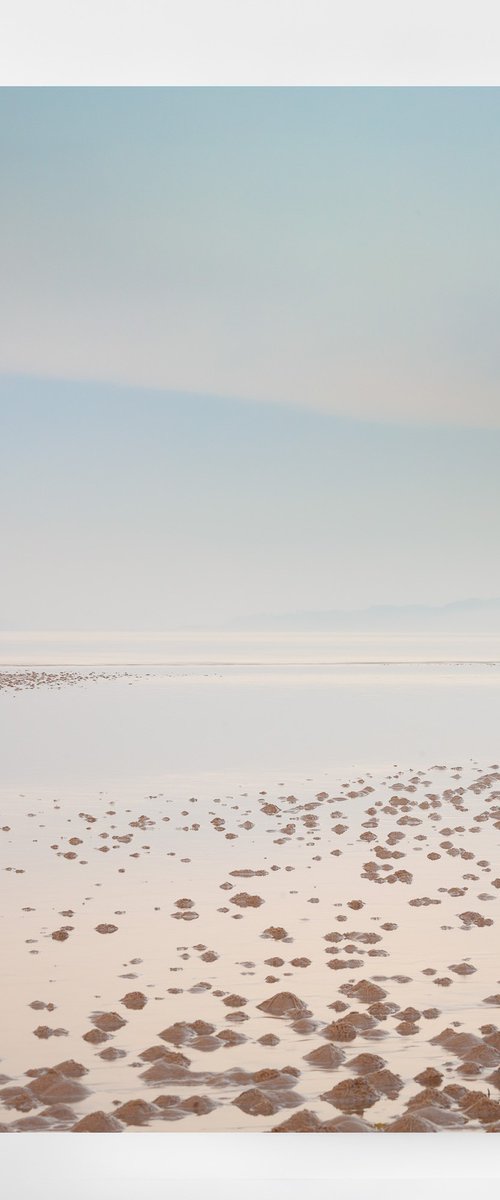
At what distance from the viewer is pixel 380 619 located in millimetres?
52562

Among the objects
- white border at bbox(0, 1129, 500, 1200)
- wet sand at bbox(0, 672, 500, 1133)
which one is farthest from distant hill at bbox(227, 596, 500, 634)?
white border at bbox(0, 1129, 500, 1200)

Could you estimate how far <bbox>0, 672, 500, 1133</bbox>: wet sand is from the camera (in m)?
3.84

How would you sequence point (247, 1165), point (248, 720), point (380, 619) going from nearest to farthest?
point (247, 1165), point (248, 720), point (380, 619)

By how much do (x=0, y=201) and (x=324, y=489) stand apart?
20.6 meters

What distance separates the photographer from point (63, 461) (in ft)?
130

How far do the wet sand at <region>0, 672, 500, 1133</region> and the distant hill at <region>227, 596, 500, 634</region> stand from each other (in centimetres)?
4273

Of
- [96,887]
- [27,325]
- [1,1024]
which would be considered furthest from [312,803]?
[27,325]

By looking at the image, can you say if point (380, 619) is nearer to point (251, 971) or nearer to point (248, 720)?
point (248, 720)
